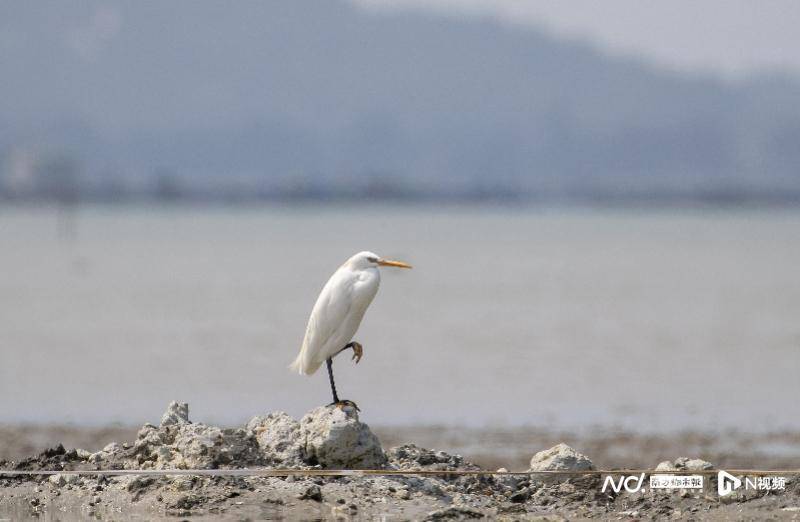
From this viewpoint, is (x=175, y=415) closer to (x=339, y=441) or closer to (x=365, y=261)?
(x=339, y=441)

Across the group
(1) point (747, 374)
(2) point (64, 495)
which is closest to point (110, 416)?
(2) point (64, 495)

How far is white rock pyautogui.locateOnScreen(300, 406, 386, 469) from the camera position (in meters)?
8.30

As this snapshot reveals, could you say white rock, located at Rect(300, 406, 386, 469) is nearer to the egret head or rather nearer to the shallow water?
the egret head

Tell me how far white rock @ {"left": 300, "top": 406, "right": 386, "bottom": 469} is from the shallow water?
633 cm

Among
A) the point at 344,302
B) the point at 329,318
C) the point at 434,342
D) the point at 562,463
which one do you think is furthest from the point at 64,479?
the point at 434,342

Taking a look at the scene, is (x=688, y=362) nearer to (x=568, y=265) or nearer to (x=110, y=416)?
(x=110, y=416)

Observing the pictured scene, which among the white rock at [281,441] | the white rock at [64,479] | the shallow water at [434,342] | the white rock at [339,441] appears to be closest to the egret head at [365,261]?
the white rock at [339,441]

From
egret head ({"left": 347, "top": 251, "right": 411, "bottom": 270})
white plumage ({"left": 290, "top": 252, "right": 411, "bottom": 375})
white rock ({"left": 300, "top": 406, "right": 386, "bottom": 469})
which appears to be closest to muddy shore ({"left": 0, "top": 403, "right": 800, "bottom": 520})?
white rock ({"left": 300, "top": 406, "right": 386, "bottom": 469})

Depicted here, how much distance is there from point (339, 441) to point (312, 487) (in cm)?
42

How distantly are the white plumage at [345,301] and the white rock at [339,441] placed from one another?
1.98 feet

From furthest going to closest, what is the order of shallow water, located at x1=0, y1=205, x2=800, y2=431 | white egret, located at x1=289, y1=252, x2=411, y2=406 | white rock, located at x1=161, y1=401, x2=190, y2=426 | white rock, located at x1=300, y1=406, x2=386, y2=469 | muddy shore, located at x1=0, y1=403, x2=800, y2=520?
shallow water, located at x1=0, y1=205, x2=800, y2=431 < white rock, located at x1=161, y1=401, x2=190, y2=426 < white egret, located at x1=289, y1=252, x2=411, y2=406 < white rock, located at x1=300, y1=406, x2=386, y2=469 < muddy shore, located at x1=0, y1=403, x2=800, y2=520

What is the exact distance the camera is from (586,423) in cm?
1486

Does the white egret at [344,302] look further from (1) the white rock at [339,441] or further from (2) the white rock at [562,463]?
(2) the white rock at [562,463]

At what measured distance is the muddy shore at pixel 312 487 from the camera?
313 inches
